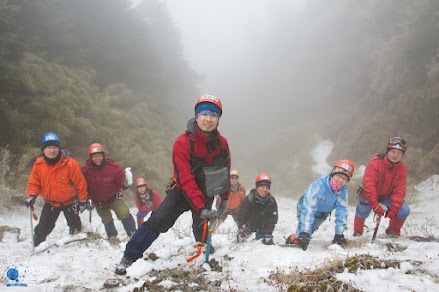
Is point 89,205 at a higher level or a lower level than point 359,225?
lower

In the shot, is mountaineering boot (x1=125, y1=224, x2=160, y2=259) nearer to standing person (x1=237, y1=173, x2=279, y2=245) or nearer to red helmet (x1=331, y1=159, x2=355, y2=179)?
standing person (x1=237, y1=173, x2=279, y2=245)

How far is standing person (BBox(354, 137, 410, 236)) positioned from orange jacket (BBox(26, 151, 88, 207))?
5.47m

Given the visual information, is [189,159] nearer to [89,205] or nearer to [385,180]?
[89,205]

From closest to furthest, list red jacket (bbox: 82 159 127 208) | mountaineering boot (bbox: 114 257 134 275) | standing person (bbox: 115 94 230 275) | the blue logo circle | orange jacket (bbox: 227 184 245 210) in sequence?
the blue logo circle < mountaineering boot (bbox: 114 257 134 275) < standing person (bbox: 115 94 230 275) < red jacket (bbox: 82 159 127 208) < orange jacket (bbox: 227 184 245 210)

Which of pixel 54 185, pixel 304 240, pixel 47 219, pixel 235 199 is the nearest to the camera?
pixel 304 240

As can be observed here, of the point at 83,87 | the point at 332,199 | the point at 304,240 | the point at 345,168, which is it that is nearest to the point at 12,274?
the point at 304,240

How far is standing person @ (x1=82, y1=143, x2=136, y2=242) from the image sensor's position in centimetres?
600

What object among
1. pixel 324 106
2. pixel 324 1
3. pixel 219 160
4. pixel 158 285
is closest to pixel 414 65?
pixel 324 106

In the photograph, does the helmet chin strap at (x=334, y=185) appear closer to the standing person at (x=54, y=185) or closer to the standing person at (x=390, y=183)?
the standing person at (x=390, y=183)

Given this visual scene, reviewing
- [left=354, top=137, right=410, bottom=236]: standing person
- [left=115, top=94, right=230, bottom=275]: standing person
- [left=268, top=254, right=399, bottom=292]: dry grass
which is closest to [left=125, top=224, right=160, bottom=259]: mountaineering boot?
[left=115, top=94, right=230, bottom=275]: standing person

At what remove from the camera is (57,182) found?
5227mm

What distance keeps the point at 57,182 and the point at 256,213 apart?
397 centimetres

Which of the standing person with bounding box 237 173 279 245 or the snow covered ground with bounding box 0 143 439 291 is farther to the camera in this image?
the standing person with bounding box 237 173 279 245

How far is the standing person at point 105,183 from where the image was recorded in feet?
19.7
